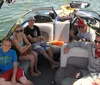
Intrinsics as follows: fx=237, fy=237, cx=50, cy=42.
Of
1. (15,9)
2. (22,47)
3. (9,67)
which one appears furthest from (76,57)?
(15,9)

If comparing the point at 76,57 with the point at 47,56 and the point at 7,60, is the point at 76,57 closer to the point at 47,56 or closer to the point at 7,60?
the point at 47,56

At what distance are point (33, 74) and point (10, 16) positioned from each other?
8.32m

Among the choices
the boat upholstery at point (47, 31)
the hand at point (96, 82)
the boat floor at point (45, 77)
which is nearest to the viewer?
the hand at point (96, 82)

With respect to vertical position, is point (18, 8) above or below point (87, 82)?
below

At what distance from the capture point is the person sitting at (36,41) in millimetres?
4781

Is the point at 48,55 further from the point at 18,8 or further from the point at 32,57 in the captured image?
the point at 18,8

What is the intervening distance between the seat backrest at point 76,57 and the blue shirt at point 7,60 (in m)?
0.90

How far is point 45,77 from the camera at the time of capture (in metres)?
4.53

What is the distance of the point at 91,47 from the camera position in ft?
12.8

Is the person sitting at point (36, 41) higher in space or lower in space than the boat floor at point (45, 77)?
higher

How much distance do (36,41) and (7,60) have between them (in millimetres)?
1418

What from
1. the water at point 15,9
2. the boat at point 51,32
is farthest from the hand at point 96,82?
the water at point 15,9

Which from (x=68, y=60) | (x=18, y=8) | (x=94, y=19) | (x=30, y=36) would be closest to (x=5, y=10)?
(x=18, y=8)

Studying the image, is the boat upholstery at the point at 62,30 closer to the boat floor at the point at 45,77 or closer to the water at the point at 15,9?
the boat floor at the point at 45,77
